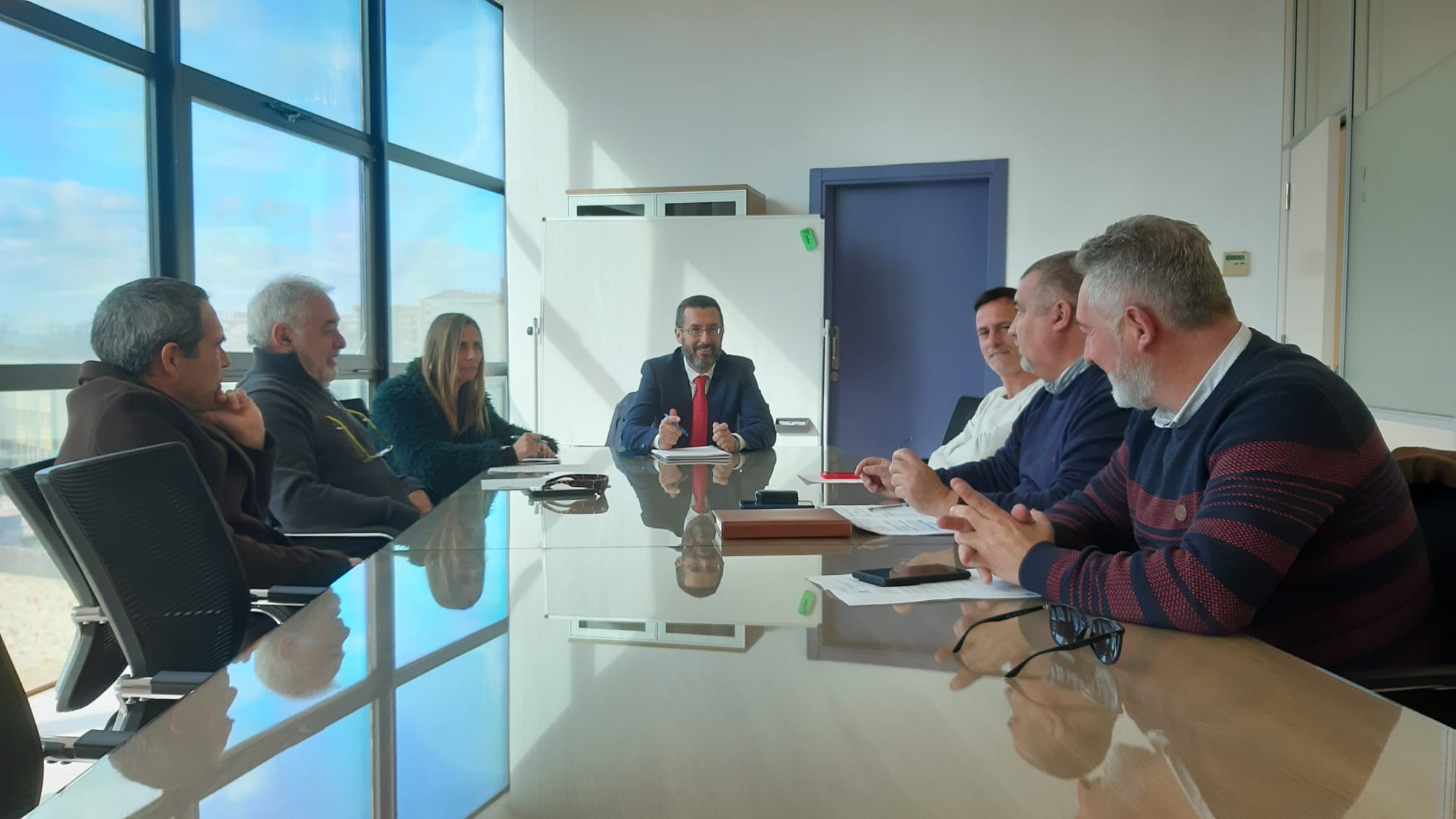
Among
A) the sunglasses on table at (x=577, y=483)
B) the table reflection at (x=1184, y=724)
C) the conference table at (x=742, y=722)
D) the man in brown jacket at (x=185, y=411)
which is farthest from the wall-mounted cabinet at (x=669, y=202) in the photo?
the table reflection at (x=1184, y=724)

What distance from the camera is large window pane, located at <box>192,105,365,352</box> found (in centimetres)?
414

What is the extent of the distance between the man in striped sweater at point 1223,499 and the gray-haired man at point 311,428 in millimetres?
2008

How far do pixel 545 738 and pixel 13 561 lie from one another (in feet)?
10.6

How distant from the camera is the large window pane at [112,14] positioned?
3395 mm

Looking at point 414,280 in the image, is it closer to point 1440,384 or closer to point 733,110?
point 733,110

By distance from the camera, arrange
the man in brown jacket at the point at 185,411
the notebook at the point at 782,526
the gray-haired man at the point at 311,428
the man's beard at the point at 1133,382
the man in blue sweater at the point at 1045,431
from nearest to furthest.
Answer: the man's beard at the point at 1133,382 → the notebook at the point at 782,526 → the man in brown jacket at the point at 185,411 → the man in blue sweater at the point at 1045,431 → the gray-haired man at the point at 311,428

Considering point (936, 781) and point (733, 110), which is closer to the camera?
point (936, 781)

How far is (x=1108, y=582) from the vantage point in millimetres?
1291

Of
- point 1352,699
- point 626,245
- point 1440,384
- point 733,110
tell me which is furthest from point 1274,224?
point 1352,699

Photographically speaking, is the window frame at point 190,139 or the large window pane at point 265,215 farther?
the large window pane at point 265,215

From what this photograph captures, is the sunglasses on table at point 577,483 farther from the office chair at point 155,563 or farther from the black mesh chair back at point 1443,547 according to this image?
the black mesh chair back at point 1443,547

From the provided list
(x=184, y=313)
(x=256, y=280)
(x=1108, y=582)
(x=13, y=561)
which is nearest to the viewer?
(x=1108, y=582)

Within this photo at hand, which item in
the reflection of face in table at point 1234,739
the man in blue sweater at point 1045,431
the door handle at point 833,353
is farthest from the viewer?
→ the door handle at point 833,353

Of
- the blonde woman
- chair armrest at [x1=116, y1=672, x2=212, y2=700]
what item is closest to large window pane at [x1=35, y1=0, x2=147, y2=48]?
the blonde woman
